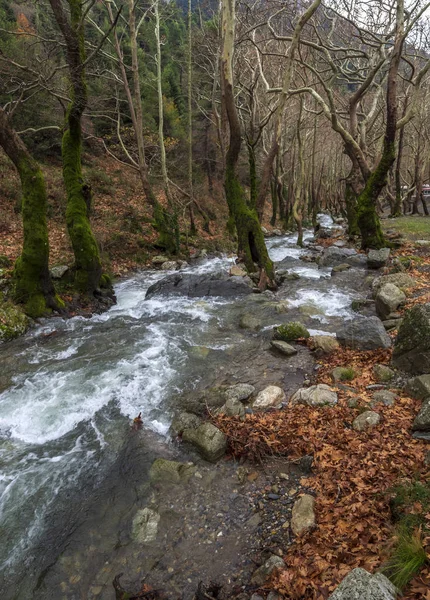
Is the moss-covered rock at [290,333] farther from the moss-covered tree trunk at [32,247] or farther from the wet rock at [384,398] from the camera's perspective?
the moss-covered tree trunk at [32,247]

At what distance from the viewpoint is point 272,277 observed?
40.5ft

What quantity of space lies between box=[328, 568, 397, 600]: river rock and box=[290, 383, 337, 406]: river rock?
2.98m

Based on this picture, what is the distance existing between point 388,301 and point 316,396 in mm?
4070

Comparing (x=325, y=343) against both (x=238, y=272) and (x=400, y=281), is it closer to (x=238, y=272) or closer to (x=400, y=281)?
(x=400, y=281)

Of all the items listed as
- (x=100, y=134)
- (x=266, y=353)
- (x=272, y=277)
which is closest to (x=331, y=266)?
(x=272, y=277)

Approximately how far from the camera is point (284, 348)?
7320 mm

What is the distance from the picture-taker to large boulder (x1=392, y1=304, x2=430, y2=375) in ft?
17.1

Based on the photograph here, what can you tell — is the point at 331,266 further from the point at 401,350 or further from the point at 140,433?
the point at 140,433

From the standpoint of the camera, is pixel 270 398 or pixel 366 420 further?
pixel 270 398

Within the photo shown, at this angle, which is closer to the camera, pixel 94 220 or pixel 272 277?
pixel 272 277

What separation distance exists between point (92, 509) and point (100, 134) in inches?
1004

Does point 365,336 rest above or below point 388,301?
below

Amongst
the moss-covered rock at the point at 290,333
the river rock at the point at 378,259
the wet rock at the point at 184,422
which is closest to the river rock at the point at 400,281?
the river rock at the point at 378,259

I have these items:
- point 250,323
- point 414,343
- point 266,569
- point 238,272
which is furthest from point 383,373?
point 238,272
